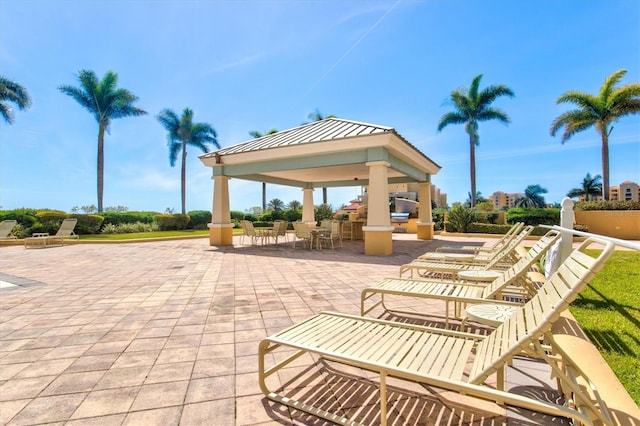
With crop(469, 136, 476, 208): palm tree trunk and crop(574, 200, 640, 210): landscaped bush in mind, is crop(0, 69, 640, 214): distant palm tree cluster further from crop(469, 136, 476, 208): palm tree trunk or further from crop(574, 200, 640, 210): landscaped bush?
crop(574, 200, 640, 210): landscaped bush

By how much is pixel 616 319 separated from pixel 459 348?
300cm

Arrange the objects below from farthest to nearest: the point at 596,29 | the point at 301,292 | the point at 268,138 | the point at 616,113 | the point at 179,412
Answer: the point at 616,113
the point at 268,138
the point at 596,29
the point at 301,292
the point at 179,412

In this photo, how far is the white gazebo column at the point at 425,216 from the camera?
52.3ft

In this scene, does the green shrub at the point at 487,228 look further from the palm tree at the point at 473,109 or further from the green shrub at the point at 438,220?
the palm tree at the point at 473,109

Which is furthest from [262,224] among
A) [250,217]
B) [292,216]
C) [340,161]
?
[340,161]

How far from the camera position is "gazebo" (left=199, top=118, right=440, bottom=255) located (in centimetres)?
1024

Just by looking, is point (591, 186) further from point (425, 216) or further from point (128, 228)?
point (128, 228)

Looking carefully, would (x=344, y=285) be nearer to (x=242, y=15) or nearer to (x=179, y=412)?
(x=179, y=412)

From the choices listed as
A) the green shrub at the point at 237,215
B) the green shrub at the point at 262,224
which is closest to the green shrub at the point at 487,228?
the green shrub at the point at 262,224

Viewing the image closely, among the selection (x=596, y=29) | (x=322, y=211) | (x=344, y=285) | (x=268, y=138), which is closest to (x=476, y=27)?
(x=596, y=29)

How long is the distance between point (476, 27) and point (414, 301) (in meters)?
10.6

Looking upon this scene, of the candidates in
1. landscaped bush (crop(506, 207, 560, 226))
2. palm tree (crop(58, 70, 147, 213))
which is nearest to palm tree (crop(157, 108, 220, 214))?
palm tree (crop(58, 70, 147, 213))

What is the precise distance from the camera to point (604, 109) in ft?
68.8

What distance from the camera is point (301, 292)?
543cm
